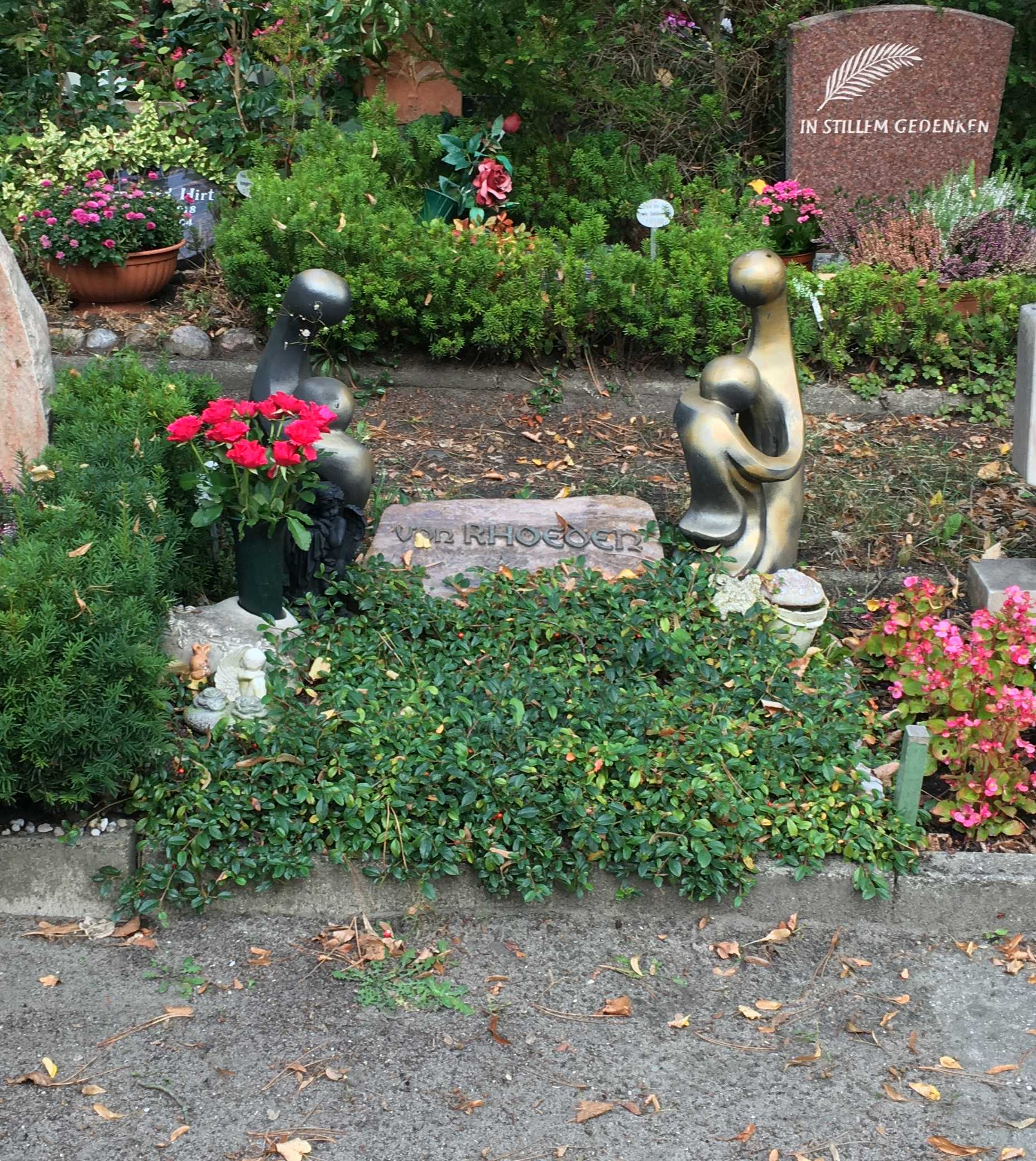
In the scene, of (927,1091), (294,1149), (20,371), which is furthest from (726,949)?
(20,371)

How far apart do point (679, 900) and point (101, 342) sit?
4.41 meters

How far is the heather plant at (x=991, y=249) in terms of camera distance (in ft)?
23.0

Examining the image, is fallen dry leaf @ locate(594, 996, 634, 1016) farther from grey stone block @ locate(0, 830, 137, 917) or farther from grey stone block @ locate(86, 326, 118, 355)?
grey stone block @ locate(86, 326, 118, 355)

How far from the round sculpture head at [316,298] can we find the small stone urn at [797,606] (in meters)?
1.66

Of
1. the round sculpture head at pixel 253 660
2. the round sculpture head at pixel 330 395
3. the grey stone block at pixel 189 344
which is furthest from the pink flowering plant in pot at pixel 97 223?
the round sculpture head at pixel 253 660

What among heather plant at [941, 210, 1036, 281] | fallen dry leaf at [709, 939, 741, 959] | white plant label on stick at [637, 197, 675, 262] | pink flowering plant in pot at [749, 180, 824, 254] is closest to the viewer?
fallen dry leaf at [709, 939, 741, 959]

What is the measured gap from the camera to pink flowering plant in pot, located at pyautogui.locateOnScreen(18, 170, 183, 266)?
671cm

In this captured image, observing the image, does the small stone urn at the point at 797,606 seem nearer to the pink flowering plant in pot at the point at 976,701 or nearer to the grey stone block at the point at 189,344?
the pink flowering plant in pot at the point at 976,701

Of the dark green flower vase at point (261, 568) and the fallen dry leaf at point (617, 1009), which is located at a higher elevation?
the dark green flower vase at point (261, 568)

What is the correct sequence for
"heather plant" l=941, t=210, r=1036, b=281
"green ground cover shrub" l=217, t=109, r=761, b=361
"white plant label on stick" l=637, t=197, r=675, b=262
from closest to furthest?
"white plant label on stick" l=637, t=197, r=675, b=262 < "green ground cover shrub" l=217, t=109, r=761, b=361 < "heather plant" l=941, t=210, r=1036, b=281

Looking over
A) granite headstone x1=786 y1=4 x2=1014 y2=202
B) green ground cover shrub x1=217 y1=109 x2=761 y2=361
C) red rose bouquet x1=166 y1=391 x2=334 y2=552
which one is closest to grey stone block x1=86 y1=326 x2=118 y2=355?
green ground cover shrub x1=217 y1=109 x2=761 y2=361

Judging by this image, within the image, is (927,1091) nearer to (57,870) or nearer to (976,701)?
(976,701)

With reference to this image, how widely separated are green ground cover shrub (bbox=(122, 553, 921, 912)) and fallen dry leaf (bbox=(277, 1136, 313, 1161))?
780mm

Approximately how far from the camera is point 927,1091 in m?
3.06
